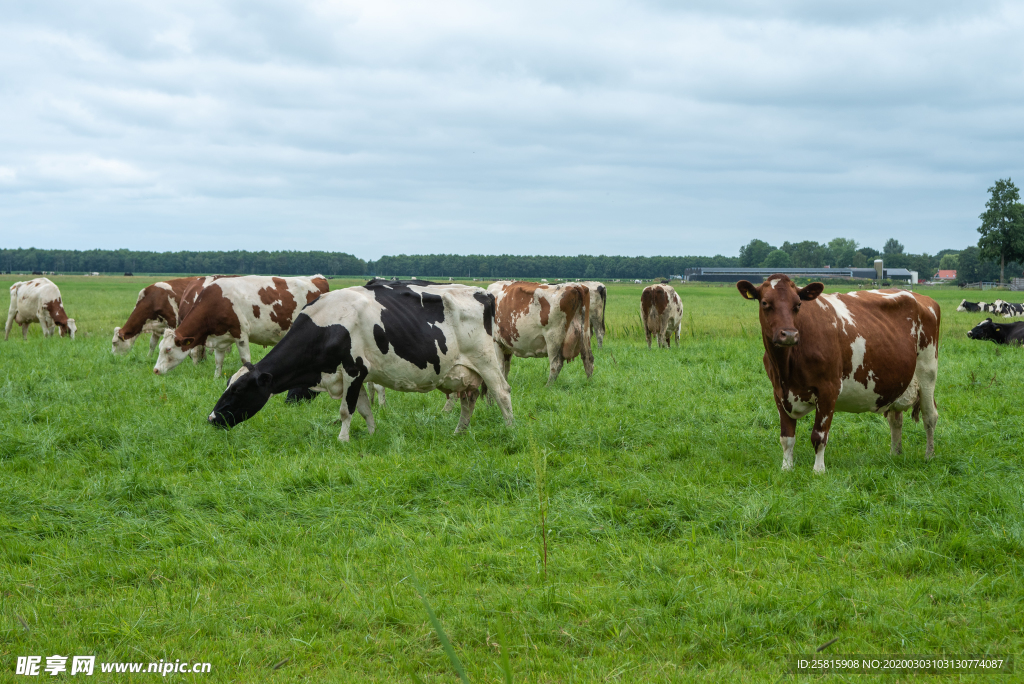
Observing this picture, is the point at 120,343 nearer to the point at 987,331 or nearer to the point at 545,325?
the point at 545,325

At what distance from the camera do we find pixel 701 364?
15328mm

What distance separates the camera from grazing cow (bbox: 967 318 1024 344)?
20688 millimetres

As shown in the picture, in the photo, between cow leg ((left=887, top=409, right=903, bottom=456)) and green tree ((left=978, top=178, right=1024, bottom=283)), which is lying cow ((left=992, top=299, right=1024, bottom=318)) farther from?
green tree ((left=978, top=178, right=1024, bottom=283))

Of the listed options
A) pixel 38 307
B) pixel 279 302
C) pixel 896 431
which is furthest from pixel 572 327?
pixel 38 307

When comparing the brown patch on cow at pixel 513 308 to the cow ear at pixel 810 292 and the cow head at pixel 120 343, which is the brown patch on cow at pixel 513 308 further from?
the cow head at pixel 120 343

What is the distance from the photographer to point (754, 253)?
158 metres

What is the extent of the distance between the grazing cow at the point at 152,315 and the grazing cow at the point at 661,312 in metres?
12.2

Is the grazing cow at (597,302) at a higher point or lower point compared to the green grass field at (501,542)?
higher

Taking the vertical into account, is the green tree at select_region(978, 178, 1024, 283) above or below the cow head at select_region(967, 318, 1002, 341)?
above

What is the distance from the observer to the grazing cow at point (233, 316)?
13.3 meters

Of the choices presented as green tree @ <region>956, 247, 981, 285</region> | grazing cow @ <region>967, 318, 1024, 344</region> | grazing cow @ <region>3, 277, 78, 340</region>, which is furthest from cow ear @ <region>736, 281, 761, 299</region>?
green tree @ <region>956, 247, 981, 285</region>

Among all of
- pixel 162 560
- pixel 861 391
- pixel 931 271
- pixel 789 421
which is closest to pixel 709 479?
pixel 789 421

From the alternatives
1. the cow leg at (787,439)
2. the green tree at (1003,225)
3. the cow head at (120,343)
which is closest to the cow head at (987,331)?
the cow leg at (787,439)

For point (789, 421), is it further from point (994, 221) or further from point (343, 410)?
point (994, 221)
